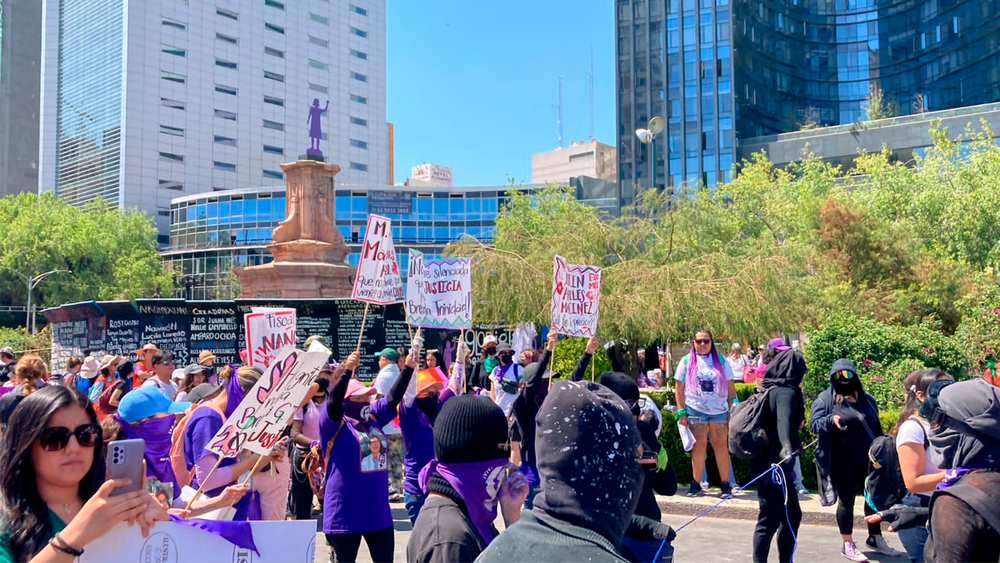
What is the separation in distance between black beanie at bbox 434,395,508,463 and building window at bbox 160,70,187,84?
90.6m

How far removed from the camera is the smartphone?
2457mm

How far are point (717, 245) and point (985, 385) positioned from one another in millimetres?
19503

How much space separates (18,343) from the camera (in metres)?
34.3

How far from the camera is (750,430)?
23.1 feet

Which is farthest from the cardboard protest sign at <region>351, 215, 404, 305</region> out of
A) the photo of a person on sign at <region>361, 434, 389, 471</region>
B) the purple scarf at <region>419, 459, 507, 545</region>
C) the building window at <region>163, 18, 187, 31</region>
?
the building window at <region>163, 18, 187, 31</region>

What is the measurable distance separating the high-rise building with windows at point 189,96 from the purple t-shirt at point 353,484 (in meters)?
81.3

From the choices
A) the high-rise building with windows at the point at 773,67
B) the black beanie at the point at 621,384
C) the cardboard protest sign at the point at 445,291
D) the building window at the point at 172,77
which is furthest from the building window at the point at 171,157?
the black beanie at the point at 621,384

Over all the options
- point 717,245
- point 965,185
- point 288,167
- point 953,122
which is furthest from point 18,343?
point 953,122

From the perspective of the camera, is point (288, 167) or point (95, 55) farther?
point (95, 55)

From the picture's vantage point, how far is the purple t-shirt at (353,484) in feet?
17.1

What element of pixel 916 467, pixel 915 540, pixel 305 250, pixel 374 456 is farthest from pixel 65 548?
pixel 305 250

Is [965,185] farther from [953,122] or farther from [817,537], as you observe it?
[953,122]

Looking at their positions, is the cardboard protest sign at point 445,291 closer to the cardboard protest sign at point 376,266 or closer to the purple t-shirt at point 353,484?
the cardboard protest sign at point 376,266

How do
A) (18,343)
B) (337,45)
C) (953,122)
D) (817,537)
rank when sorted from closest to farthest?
(817,537)
(18,343)
(953,122)
(337,45)
